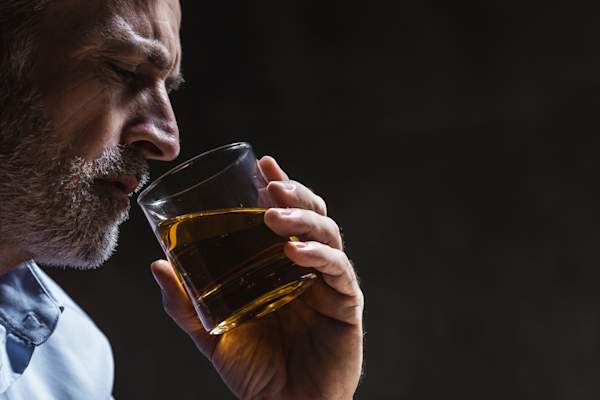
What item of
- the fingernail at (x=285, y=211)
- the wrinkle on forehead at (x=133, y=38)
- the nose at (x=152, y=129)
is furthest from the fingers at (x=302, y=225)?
the wrinkle on forehead at (x=133, y=38)

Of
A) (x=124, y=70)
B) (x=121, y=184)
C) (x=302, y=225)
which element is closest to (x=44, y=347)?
(x=121, y=184)

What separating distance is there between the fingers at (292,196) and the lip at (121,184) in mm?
251

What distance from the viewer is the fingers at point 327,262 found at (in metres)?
1.00

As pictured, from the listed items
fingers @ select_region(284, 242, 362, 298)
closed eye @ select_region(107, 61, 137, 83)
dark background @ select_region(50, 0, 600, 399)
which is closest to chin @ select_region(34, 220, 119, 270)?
closed eye @ select_region(107, 61, 137, 83)

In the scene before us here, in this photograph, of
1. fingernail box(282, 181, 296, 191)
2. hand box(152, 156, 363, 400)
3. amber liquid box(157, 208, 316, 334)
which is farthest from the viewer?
hand box(152, 156, 363, 400)

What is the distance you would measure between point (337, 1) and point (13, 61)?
1.69m

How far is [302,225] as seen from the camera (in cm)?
103

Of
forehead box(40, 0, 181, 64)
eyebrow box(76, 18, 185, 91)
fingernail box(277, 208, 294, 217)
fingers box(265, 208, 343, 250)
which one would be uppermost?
forehead box(40, 0, 181, 64)

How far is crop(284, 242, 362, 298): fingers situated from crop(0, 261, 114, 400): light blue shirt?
575 mm

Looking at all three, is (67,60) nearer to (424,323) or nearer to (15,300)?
(15,300)

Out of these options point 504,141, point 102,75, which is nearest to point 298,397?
point 102,75

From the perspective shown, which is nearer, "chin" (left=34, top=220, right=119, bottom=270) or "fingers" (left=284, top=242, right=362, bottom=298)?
"fingers" (left=284, top=242, right=362, bottom=298)

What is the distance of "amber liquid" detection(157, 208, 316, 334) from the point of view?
973 mm

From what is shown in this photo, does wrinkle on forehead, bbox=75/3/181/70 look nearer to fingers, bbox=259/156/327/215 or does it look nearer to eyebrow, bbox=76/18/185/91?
eyebrow, bbox=76/18/185/91
